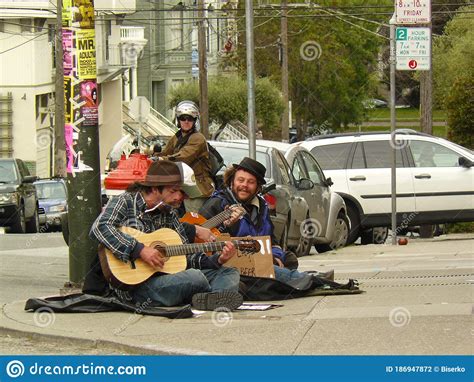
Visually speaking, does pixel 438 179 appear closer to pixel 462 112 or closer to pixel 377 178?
pixel 377 178

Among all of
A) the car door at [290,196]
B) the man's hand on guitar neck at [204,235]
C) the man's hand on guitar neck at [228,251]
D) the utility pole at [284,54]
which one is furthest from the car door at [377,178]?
the utility pole at [284,54]

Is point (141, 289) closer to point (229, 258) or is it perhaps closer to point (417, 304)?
point (229, 258)

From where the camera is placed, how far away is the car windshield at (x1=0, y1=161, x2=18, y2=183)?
28.0 meters

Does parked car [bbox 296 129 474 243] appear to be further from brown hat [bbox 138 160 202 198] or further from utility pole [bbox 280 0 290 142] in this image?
utility pole [bbox 280 0 290 142]

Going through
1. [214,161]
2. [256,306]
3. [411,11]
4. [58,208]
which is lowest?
[58,208]

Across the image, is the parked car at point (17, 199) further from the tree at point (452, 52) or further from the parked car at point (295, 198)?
the tree at point (452, 52)

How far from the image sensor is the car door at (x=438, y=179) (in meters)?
19.8

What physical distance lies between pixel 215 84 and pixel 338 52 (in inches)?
336

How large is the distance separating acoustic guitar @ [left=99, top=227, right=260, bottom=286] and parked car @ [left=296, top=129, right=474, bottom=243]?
33.1ft

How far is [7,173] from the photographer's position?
28.3m

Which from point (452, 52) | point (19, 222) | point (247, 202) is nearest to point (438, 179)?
point (247, 202)

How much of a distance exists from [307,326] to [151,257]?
1416mm

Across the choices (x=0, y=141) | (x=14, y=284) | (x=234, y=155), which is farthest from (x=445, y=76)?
(x=14, y=284)

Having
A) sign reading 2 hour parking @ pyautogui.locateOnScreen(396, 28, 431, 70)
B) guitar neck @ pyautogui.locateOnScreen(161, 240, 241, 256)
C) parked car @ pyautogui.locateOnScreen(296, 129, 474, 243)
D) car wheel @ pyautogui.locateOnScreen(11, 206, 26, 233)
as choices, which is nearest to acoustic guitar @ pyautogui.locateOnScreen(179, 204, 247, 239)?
guitar neck @ pyautogui.locateOnScreen(161, 240, 241, 256)
